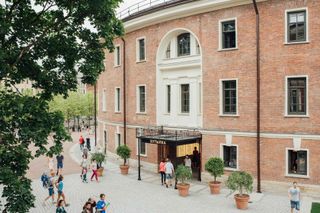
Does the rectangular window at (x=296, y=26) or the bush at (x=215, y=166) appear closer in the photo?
the rectangular window at (x=296, y=26)

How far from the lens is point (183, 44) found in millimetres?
23359

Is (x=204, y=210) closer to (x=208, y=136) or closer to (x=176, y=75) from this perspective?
(x=208, y=136)

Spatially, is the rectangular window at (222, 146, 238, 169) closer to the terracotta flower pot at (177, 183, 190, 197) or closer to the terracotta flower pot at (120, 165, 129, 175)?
the terracotta flower pot at (177, 183, 190, 197)

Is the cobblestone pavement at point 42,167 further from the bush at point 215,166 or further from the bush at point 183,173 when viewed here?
the bush at point 215,166

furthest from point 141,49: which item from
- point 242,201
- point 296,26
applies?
point 242,201

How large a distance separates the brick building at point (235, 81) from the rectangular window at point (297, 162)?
0.17ft

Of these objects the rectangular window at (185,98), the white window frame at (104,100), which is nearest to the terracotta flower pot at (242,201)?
the rectangular window at (185,98)

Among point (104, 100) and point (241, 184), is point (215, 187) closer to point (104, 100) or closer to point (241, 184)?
point (241, 184)

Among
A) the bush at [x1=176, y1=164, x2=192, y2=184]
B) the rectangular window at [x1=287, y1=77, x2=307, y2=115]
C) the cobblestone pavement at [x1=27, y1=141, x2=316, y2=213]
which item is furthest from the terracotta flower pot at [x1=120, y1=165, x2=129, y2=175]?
the rectangular window at [x1=287, y1=77, x2=307, y2=115]

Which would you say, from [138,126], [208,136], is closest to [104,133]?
[138,126]

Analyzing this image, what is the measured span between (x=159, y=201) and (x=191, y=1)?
39.5 ft

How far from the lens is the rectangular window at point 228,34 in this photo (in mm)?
20047

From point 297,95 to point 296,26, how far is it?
3.67 metres

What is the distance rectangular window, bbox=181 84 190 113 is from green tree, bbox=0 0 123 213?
12.3 m
